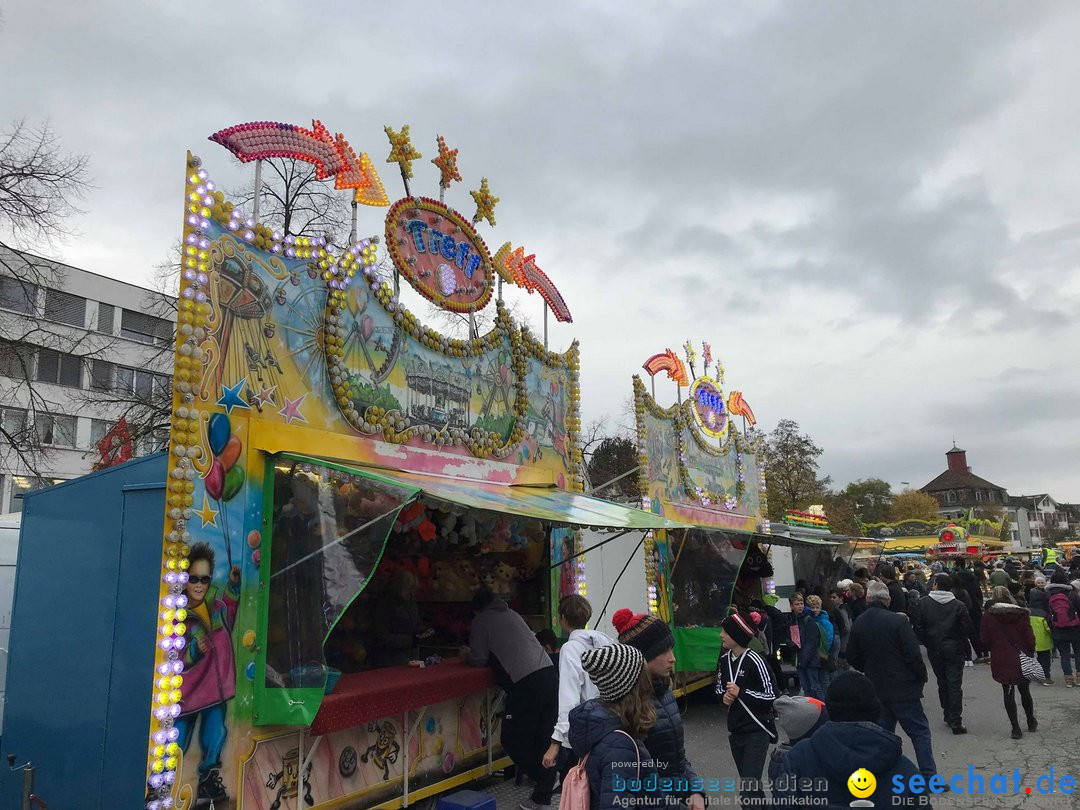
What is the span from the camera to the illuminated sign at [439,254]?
7.89m

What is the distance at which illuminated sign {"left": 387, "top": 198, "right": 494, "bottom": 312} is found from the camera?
789 centimetres

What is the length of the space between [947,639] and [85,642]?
8.74 metres

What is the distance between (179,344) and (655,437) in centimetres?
884

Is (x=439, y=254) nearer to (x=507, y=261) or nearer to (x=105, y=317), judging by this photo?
(x=507, y=261)

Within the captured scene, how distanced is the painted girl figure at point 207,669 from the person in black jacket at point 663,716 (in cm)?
307

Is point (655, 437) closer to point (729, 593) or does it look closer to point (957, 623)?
point (729, 593)

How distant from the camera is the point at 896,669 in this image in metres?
6.71

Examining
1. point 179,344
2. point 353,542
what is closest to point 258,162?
point 179,344

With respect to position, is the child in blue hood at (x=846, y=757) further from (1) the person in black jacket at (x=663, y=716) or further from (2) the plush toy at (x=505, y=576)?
(2) the plush toy at (x=505, y=576)

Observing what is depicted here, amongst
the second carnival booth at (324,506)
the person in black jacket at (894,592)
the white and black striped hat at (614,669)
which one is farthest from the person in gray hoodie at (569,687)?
the person in black jacket at (894,592)

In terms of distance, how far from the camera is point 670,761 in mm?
3473

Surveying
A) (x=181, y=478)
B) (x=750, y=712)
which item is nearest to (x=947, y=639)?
(x=750, y=712)

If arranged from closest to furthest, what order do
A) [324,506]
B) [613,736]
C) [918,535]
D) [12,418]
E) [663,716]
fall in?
1. [613,736]
2. [663,716]
3. [324,506]
4. [12,418]
5. [918,535]

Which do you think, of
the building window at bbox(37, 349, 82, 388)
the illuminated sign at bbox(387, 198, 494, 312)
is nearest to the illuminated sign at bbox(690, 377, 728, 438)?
the illuminated sign at bbox(387, 198, 494, 312)
